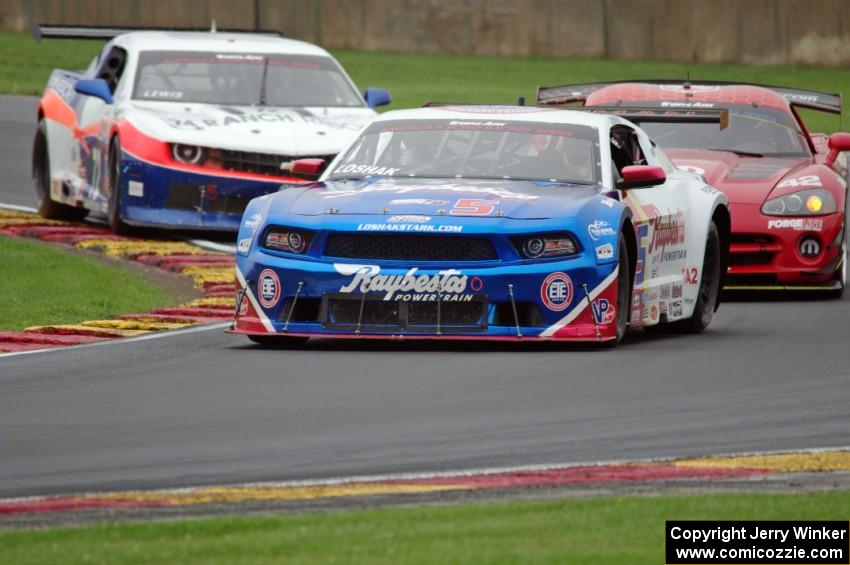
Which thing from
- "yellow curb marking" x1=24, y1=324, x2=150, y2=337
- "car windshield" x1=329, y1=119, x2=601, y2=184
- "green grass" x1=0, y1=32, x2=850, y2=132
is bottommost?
"green grass" x1=0, y1=32, x2=850, y2=132

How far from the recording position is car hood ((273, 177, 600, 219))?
10.4 meters

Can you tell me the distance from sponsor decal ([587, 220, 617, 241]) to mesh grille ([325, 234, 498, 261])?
18.9 inches

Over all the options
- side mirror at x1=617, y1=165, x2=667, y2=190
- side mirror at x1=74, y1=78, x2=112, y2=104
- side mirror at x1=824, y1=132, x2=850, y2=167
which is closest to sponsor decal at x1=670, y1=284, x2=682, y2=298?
side mirror at x1=617, y1=165, x2=667, y2=190

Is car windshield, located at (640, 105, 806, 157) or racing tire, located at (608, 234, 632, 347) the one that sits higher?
car windshield, located at (640, 105, 806, 157)

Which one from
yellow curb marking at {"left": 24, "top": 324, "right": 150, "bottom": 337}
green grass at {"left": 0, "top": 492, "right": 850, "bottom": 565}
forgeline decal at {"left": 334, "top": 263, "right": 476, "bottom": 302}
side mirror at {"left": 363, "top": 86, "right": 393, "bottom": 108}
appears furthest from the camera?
side mirror at {"left": 363, "top": 86, "right": 393, "bottom": 108}

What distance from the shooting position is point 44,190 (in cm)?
1827

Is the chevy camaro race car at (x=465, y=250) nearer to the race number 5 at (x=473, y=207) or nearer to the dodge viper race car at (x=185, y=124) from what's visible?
the race number 5 at (x=473, y=207)

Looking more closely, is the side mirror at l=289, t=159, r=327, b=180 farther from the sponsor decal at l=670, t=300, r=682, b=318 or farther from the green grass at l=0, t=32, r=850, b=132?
the green grass at l=0, t=32, r=850, b=132

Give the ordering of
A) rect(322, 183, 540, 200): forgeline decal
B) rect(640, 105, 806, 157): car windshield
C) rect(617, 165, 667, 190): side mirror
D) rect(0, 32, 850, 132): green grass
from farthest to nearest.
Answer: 1. rect(0, 32, 850, 132): green grass
2. rect(640, 105, 806, 157): car windshield
3. rect(617, 165, 667, 190): side mirror
4. rect(322, 183, 540, 200): forgeline decal

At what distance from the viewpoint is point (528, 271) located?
10.2 m

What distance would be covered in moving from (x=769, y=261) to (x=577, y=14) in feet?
74.4

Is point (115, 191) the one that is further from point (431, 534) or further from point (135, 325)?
point (431, 534)

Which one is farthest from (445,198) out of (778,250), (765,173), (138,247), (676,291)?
(138,247)

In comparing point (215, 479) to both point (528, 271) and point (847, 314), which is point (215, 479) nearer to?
point (528, 271)
